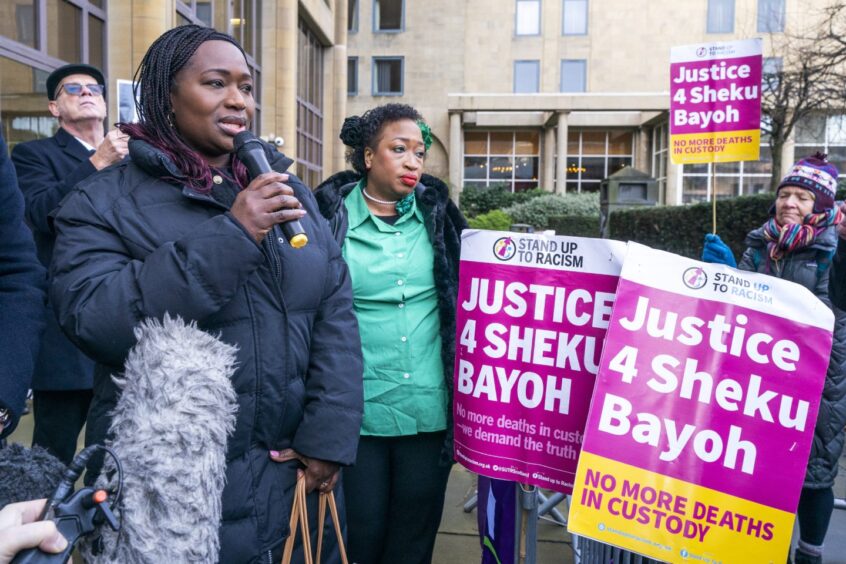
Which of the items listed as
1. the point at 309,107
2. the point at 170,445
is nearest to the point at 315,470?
the point at 170,445

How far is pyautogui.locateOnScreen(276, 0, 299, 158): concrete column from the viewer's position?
40.9ft

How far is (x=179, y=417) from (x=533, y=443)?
1.12 meters

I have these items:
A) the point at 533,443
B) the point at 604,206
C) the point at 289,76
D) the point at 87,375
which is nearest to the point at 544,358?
the point at 533,443

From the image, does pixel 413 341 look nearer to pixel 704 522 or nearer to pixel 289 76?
pixel 704 522

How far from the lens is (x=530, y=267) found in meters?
2.26

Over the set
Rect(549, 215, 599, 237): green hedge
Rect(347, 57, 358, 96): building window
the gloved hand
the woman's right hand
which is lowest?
Rect(549, 215, 599, 237): green hedge

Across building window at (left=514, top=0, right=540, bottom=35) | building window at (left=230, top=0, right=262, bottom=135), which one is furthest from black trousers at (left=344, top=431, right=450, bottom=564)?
building window at (left=514, top=0, right=540, bottom=35)

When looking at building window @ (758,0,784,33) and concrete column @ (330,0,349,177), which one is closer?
concrete column @ (330,0,349,177)

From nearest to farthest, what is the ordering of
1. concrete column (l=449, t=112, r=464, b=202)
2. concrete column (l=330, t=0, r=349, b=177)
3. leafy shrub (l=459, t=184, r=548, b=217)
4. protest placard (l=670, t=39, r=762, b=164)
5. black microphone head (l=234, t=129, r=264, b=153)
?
black microphone head (l=234, t=129, r=264, b=153)
protest placard (l=670, t=39, r=762, b=164)
concrete column (l=330, t=0, r=349, b=177)
leafy shrub (l=459, t=184, r=548, b=217)
concrete column (l=449, t=112, r=464, b=202)

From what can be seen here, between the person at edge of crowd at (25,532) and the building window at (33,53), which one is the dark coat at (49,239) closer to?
the person at edge of crowd at (25,532)

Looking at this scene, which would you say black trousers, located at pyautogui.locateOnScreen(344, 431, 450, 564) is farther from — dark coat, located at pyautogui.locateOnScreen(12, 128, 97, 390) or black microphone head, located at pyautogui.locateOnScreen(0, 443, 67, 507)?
black microphone head, located at pyautogui.locateOnScreen(0, 443, 67, 507)

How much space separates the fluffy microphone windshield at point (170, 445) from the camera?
1513mm

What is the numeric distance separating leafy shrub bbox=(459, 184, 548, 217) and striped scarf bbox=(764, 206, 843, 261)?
26.6 metres

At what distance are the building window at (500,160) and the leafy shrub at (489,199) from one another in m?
3.17
